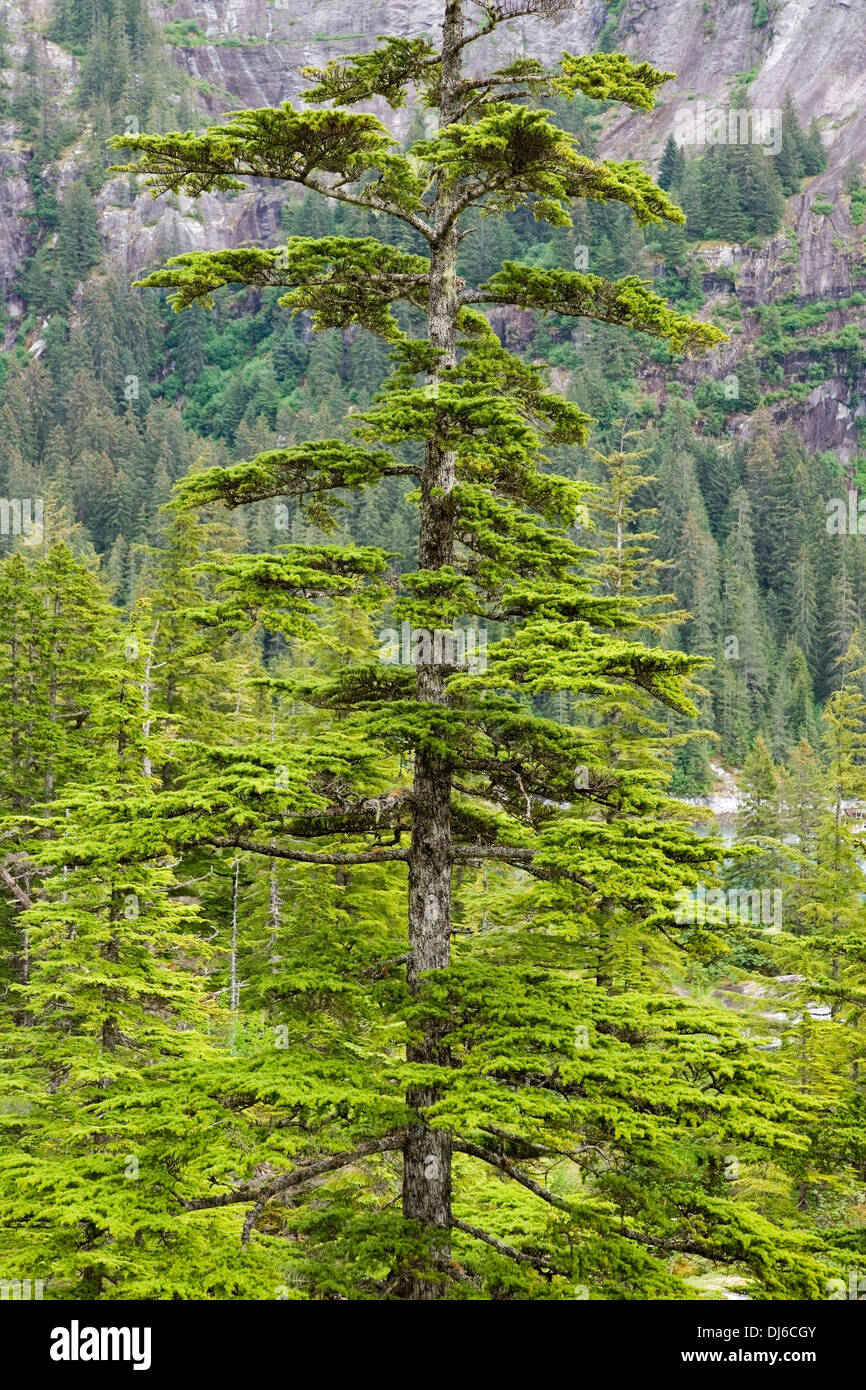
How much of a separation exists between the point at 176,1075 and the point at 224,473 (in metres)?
5.00

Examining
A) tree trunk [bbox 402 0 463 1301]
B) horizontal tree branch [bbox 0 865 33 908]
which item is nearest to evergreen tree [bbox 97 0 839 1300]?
tree trunk [bbox 402 0 463 1301]

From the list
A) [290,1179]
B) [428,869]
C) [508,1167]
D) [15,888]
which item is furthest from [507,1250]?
[15,888]

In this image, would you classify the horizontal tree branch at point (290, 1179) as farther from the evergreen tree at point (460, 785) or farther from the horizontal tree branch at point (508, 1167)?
the horizontal tree branch at point (508, 1167)

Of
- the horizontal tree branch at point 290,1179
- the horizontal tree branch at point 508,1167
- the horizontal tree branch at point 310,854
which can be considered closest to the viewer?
the horizontal tree branch at point 290,1179

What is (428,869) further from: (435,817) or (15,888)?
(15,888)

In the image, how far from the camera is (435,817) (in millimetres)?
10062

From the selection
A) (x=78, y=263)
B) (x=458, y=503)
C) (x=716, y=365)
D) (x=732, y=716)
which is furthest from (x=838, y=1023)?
(x=78, y=263)

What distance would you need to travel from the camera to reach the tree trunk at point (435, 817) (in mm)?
9477

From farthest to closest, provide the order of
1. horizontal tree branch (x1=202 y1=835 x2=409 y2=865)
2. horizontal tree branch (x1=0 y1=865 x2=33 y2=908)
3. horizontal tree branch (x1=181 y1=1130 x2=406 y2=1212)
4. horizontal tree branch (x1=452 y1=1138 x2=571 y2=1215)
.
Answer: horizontal tree branch (x1=0 y1=865 x2=33 y2=908) < horizontal tree branch (x1=452 y1=1138 x2=571 y2=1215) < horizontal tree branch (x1=202 y1=835 x2=409 y2=865) < horizontal tree branch (x1=181 y1=1130 x2=406 y2=1212)

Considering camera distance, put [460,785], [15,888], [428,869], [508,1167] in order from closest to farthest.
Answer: [508,1167] < [460,785] < [428,869] < [15,888]

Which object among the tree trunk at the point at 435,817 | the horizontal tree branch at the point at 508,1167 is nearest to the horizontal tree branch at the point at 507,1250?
the tree trunk at the point at 435,817

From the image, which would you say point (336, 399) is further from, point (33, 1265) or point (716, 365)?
point (33, 1265)

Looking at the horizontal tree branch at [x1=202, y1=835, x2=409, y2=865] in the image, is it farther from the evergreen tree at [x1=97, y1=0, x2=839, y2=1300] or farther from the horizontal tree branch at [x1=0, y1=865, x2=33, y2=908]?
the horizontal tree branch at [x1=0, y1=865, x2=33, y2=908]

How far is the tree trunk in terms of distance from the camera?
9.48 m
